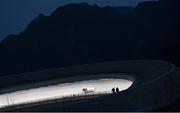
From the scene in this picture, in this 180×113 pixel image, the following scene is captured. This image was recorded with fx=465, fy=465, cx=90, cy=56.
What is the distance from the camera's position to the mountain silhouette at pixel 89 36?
44.5 metres

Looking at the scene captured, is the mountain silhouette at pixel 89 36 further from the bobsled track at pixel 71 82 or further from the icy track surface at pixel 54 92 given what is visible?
the icy track surface at pixel 54 92

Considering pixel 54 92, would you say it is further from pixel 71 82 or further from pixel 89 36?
pixel 89 36

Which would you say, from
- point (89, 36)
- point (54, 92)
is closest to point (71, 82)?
point (54, 92)

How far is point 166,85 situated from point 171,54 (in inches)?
885

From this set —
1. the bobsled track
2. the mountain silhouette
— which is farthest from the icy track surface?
the mountain silhouette

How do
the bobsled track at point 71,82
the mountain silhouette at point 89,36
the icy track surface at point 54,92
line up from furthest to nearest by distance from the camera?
the mountain silhouette at point 89,36, the icy track surface at point 54,92, the bobsled track at point 71,82

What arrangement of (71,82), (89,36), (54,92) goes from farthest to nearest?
(89,36)
(54,92)
(71,82)

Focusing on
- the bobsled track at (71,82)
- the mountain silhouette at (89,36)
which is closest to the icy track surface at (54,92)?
the bobsled track at (71,82)

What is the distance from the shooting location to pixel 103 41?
148 feet

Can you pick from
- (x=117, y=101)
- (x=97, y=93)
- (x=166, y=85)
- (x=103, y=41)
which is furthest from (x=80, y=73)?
(x=103, y=41)

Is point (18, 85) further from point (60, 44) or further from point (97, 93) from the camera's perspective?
point (60, 44)

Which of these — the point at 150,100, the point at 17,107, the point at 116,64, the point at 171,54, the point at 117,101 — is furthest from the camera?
the point at 171,54

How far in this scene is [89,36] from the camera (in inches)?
1784

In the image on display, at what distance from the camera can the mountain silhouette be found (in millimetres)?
44500
